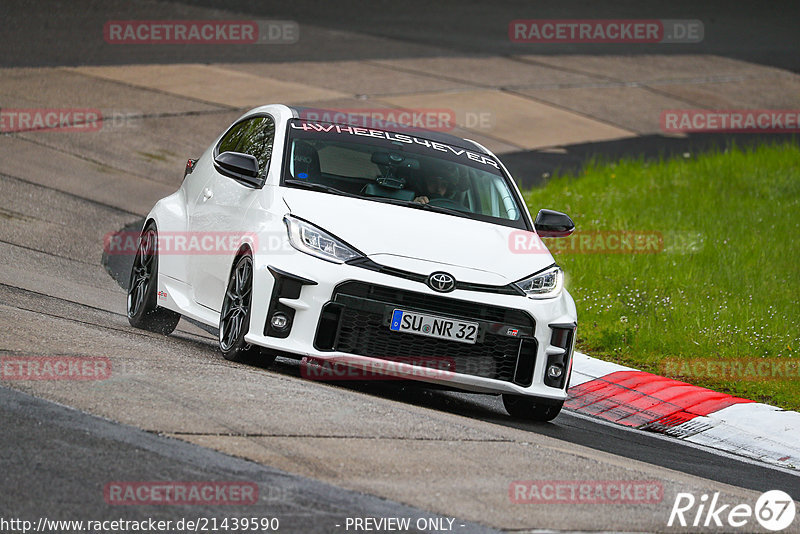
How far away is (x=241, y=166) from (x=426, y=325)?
1687mm

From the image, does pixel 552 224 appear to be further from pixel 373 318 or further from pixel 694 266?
pixel 694 266

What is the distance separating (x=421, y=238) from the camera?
7.75 m

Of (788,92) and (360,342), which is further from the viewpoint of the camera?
(788,92)

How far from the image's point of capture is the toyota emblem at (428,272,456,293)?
293 inches

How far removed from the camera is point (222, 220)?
8.54 meters

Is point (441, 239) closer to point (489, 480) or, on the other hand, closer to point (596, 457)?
point (596, 457)

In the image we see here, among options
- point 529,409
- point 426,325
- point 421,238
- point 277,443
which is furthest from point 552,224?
point 277,443

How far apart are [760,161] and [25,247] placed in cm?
1153

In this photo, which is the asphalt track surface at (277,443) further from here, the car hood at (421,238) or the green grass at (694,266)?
the green grass at (694,266)

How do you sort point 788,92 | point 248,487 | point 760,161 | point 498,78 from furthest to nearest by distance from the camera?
point 788,92
point 498,78
point 760,161
point 248,487

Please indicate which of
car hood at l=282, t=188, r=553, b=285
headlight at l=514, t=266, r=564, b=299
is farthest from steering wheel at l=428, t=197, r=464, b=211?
headlight at l=514, t=266, r=564, b=299

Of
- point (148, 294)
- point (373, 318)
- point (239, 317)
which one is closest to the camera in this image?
point (373, 318)

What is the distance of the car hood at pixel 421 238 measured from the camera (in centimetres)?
756

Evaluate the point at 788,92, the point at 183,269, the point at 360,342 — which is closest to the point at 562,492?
the point at 360,342
